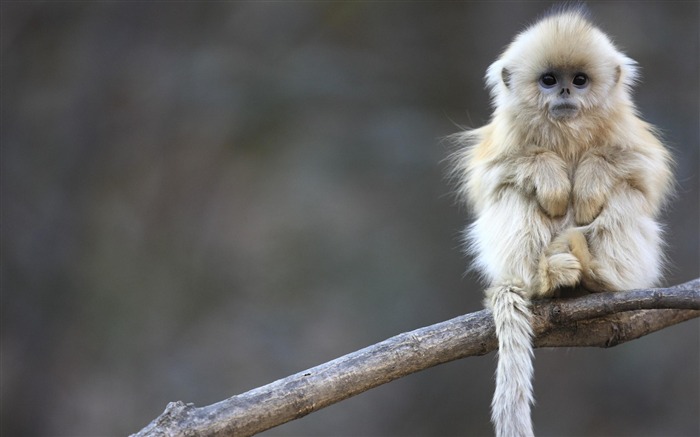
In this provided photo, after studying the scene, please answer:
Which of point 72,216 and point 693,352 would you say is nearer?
point 693,352

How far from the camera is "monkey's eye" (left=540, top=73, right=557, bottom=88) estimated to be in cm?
353

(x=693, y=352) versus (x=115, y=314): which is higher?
(x=115, y=314)

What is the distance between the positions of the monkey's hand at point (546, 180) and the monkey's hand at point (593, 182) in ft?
0.16

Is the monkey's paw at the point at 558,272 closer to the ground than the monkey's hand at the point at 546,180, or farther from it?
closer to the ground

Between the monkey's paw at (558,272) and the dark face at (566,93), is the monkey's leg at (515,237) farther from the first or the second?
the dark face at (566,93)

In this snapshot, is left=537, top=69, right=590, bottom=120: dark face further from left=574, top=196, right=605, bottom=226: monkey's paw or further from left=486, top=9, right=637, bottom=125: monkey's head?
left=574, top=196, right=605, bottom=226: monkey's paw

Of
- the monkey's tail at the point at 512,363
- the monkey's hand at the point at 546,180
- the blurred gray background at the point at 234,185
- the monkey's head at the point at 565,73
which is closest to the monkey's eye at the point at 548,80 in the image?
the monkey's head at the point at 565,73

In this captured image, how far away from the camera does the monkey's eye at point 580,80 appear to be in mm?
3502

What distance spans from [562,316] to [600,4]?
4.91 metres

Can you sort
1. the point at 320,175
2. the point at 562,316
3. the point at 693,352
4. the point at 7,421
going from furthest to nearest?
the point at 320,175 → the point at 7,421 → the point at 693,352 → the point at 562,316

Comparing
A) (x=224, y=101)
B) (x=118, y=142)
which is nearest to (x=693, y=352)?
(x=224, y=101)

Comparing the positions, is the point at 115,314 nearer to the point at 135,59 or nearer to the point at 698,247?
the point at 135,59

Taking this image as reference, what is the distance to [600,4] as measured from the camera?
296 inches

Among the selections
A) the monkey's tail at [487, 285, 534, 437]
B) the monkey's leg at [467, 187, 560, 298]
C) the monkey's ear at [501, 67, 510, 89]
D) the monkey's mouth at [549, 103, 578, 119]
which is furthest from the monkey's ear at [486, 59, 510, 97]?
the monkey's tail at [487, 285, 534, 437]
